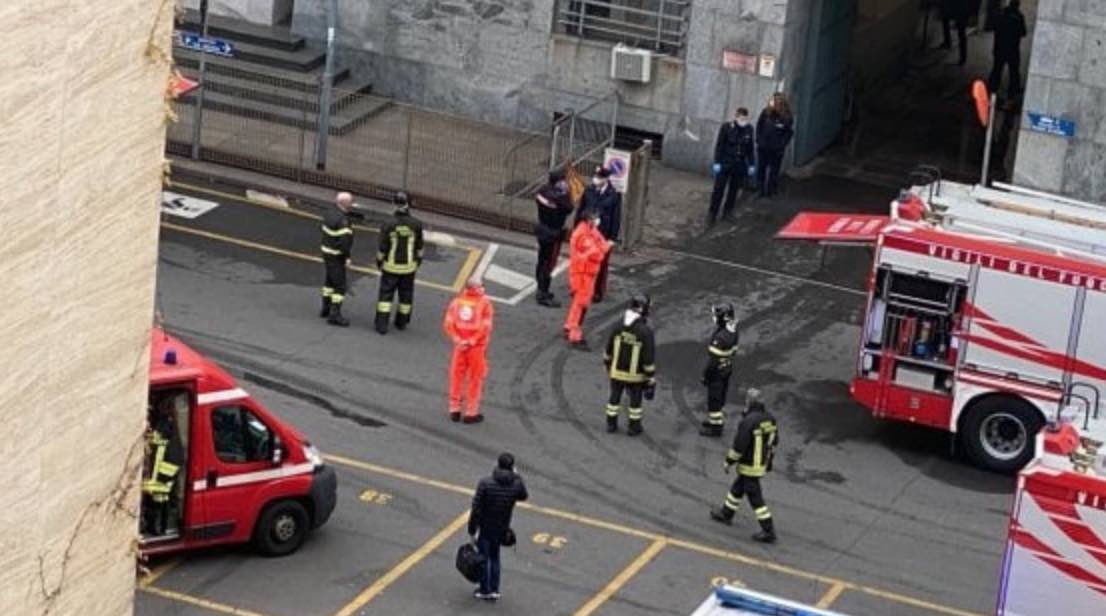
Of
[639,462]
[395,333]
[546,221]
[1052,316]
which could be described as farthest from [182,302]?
[1052,316]

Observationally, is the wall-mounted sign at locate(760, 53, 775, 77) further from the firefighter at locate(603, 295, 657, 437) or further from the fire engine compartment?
the firefighter at locate(603, 295, 657, 437)

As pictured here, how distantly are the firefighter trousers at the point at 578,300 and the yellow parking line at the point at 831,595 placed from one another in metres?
5.68

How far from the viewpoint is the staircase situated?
1256 inches

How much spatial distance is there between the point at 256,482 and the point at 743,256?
35.7ft

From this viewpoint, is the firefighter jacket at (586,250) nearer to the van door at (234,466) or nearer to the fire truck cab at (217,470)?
the fire truck cab at (217,470)

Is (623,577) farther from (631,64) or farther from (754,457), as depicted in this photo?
(631,64)

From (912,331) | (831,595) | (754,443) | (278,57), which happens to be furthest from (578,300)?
(278,57)

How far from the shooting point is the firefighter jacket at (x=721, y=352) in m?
23.2

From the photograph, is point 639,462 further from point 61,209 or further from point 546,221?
point 61,209

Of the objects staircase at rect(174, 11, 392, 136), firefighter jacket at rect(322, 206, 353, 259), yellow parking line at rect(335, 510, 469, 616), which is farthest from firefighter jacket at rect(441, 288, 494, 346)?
staircase at rect(174, 11, 392, 136)

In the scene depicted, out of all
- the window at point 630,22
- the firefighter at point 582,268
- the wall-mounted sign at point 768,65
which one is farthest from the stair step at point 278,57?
the firefighter at point 582,268

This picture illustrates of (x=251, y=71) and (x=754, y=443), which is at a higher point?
(x=251, y=71)

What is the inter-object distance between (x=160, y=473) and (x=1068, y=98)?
14.8 meters

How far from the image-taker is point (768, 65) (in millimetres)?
31594
